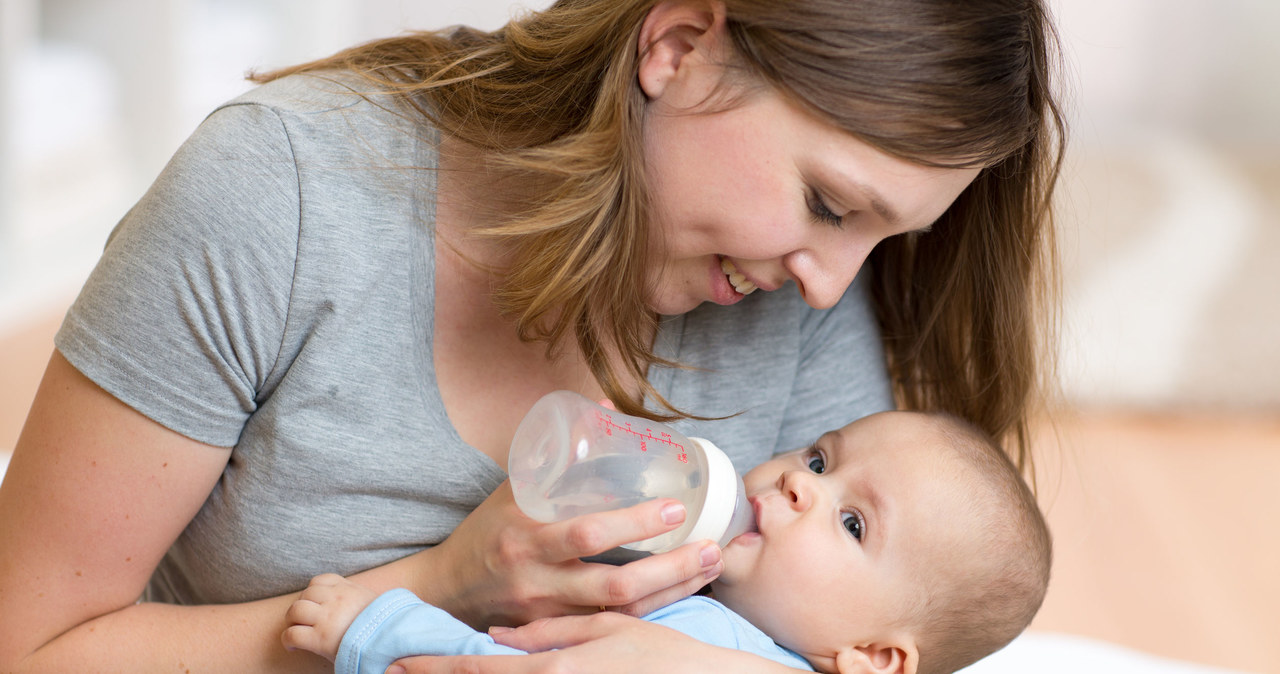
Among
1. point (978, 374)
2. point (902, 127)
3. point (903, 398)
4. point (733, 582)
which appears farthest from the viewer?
point (903, 398)

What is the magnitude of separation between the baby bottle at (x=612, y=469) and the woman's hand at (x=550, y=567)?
37 millimetres

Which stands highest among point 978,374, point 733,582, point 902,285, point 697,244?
point 697,244

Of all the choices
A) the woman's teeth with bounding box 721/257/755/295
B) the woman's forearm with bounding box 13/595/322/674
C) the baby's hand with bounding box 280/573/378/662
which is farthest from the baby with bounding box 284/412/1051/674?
the woman's forearm with bounding box 13/595/322/674

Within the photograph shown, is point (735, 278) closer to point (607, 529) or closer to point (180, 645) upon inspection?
point (607, 529)

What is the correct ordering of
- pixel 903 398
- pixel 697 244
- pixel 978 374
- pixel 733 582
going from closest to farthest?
pixel 697 244
pixel 733 582
pixel 978 374
pixel 903 398

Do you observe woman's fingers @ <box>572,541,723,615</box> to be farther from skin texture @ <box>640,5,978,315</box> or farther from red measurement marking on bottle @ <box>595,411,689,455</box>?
skin texture @ <box>640,5,978,315</box>

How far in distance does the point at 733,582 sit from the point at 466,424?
1.21 ft

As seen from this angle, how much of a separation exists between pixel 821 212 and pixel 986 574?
49 cm

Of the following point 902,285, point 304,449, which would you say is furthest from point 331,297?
point 902,285

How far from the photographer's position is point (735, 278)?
130 cm

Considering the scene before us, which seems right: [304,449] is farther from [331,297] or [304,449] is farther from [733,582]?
[733,582]

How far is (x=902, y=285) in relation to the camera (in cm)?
166

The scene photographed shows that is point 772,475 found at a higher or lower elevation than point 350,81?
lower

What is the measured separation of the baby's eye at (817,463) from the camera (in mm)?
1416
